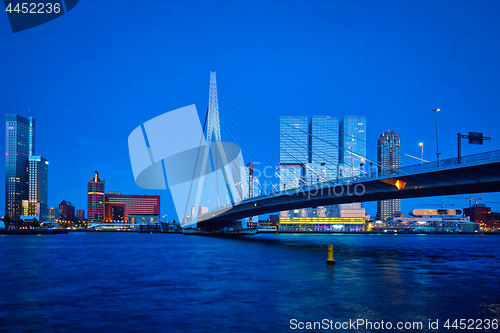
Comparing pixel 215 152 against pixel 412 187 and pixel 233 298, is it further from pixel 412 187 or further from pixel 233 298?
pixel 233 298

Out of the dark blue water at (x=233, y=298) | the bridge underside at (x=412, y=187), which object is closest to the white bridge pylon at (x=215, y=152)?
the bridge underside at (x=412, y=187)

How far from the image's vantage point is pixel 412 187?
40.9 m

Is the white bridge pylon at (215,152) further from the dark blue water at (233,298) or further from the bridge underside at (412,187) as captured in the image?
the dark blue water at (233,298)

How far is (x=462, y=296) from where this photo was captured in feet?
55.7

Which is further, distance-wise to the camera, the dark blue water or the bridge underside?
the bridge underside

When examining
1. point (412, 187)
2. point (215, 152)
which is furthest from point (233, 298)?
point (215, 152)

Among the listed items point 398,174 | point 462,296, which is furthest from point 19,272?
point 398,174

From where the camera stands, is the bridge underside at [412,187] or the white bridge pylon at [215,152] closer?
the bridge underside at [412,187]

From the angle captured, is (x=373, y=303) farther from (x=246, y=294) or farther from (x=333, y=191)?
(x=333, y=191)

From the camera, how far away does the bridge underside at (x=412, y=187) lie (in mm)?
33500

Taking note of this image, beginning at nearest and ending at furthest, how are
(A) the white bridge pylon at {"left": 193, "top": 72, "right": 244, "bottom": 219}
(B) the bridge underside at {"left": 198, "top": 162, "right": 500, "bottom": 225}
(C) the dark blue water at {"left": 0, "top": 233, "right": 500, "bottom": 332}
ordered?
(C) the dark blue water at {"left": 0, "top": 233, "right": 500, "bottom": 332} < (B) the bridge underside at {"left": 198, "top": 162, "right": 500, "bottom": 225} < (A) the white bridge pylon at {"left": 193, "top": 72, "right": 244, "bottom": 219}

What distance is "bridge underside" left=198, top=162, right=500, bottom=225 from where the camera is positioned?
33.5 meters

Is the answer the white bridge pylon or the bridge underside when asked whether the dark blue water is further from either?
the white bridge pylon

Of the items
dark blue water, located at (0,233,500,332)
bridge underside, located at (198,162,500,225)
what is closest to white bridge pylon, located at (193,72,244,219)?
bridge underside, located at (198,162,500,225)
